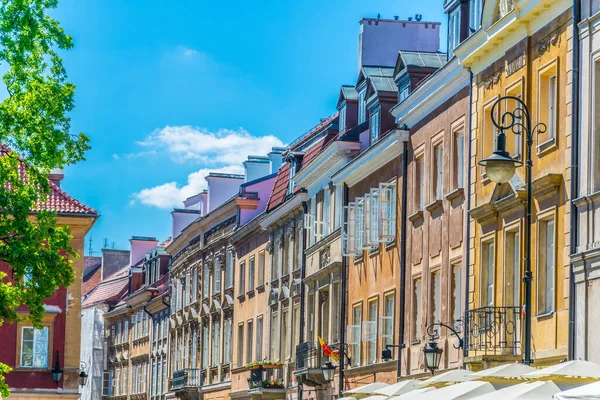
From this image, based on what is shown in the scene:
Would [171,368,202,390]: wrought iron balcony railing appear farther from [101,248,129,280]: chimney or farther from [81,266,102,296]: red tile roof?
[81,266,102,296]: red tile roof

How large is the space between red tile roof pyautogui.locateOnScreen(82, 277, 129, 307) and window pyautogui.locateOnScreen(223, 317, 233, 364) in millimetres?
29437

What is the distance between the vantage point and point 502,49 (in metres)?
26.1

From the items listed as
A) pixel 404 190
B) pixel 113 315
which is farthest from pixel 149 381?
pixel 404 190

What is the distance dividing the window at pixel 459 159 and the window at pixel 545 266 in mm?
4811

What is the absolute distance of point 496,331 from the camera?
2500 cm

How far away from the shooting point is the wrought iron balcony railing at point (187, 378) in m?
59.5

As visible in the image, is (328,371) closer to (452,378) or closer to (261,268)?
(452,378)

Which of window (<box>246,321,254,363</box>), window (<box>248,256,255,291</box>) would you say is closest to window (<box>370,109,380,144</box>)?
window (<box>248,256,255,291</box>)

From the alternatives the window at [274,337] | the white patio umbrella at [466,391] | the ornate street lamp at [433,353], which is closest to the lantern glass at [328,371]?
the ornate street lamp at [433,353]

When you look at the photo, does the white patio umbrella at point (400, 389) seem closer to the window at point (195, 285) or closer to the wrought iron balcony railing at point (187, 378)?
the wrought iron balcony railing at point (187, 378)

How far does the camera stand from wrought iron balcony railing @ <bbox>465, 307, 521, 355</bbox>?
24.5 meters

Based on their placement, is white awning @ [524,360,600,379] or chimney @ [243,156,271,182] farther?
chimney @ [243,156,271,182]

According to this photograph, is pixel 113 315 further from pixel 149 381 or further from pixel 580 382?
pixel 580 382

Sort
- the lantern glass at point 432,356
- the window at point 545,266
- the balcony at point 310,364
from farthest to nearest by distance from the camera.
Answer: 1. the balcony at point 310,364
2. the lantern glass at point 432,356
3. the window at point 545,266
